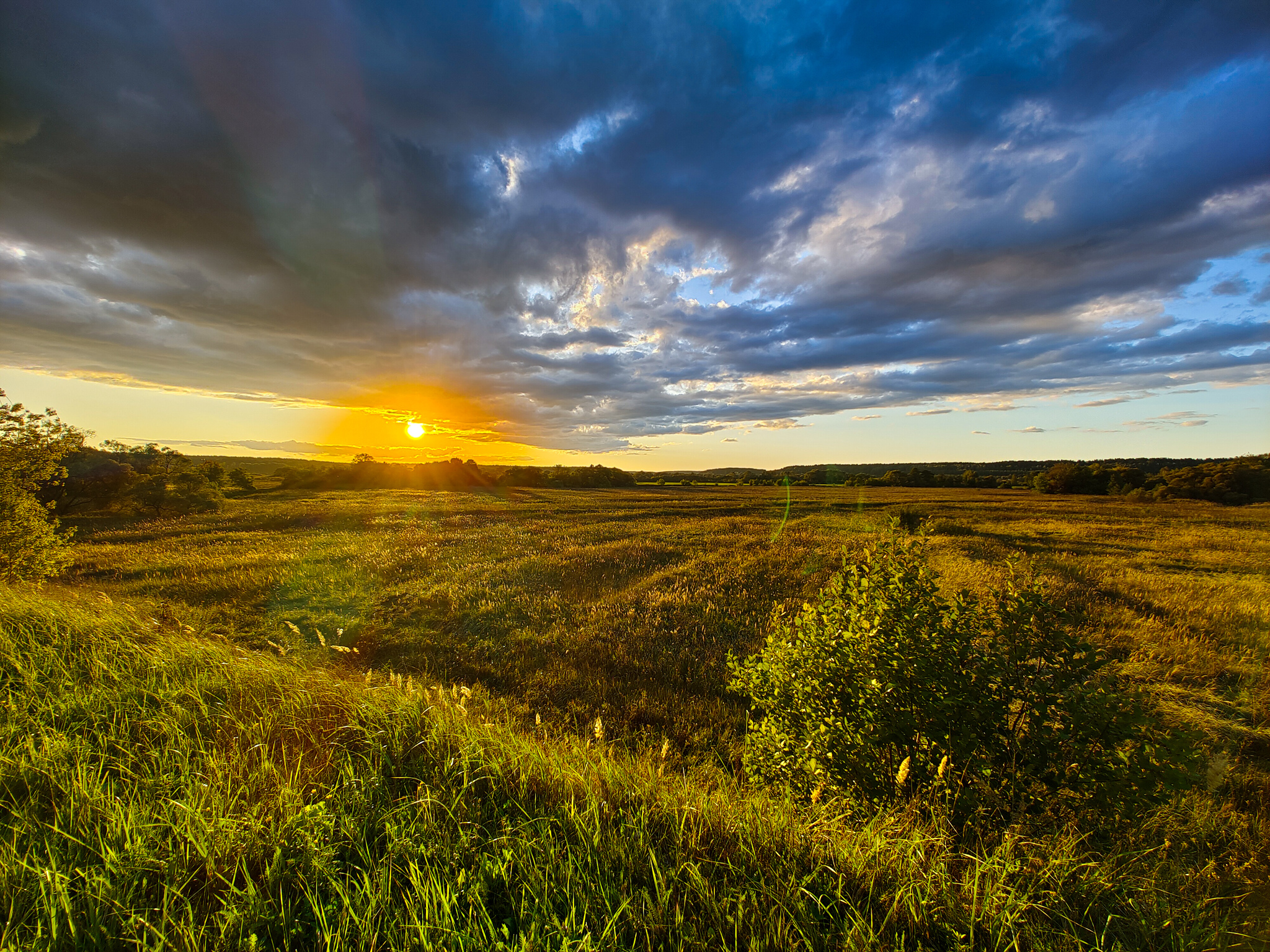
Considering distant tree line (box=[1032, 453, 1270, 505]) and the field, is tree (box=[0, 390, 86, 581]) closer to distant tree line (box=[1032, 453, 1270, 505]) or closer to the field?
the field

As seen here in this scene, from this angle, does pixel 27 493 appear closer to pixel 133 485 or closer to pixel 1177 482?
pixel 133 485

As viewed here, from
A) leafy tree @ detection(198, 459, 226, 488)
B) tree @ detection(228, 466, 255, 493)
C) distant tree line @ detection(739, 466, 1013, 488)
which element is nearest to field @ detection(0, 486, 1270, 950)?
leafy tree @ detection(198, 459, 226, 488)

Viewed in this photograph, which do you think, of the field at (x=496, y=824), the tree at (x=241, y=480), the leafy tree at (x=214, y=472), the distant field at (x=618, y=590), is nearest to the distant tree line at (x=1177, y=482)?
the distant field at (x=618, y=590)

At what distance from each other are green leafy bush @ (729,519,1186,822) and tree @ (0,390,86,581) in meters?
16.7

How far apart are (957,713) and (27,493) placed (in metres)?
18.8

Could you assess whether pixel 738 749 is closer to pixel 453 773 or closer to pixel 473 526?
pixel 453 773

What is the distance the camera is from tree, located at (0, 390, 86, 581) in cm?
1054

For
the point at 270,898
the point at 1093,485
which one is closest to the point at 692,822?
the point at 270,898

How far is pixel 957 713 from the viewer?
4.14 m

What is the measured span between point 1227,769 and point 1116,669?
2.73 metres

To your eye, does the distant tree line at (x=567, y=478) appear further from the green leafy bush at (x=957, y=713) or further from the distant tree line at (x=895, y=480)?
the green leafy bush at (x=957, y=713)

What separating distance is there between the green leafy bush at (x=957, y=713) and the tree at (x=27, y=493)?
16.7m

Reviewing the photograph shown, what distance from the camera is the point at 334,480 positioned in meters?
74.1

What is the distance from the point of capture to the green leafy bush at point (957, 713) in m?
3.84
